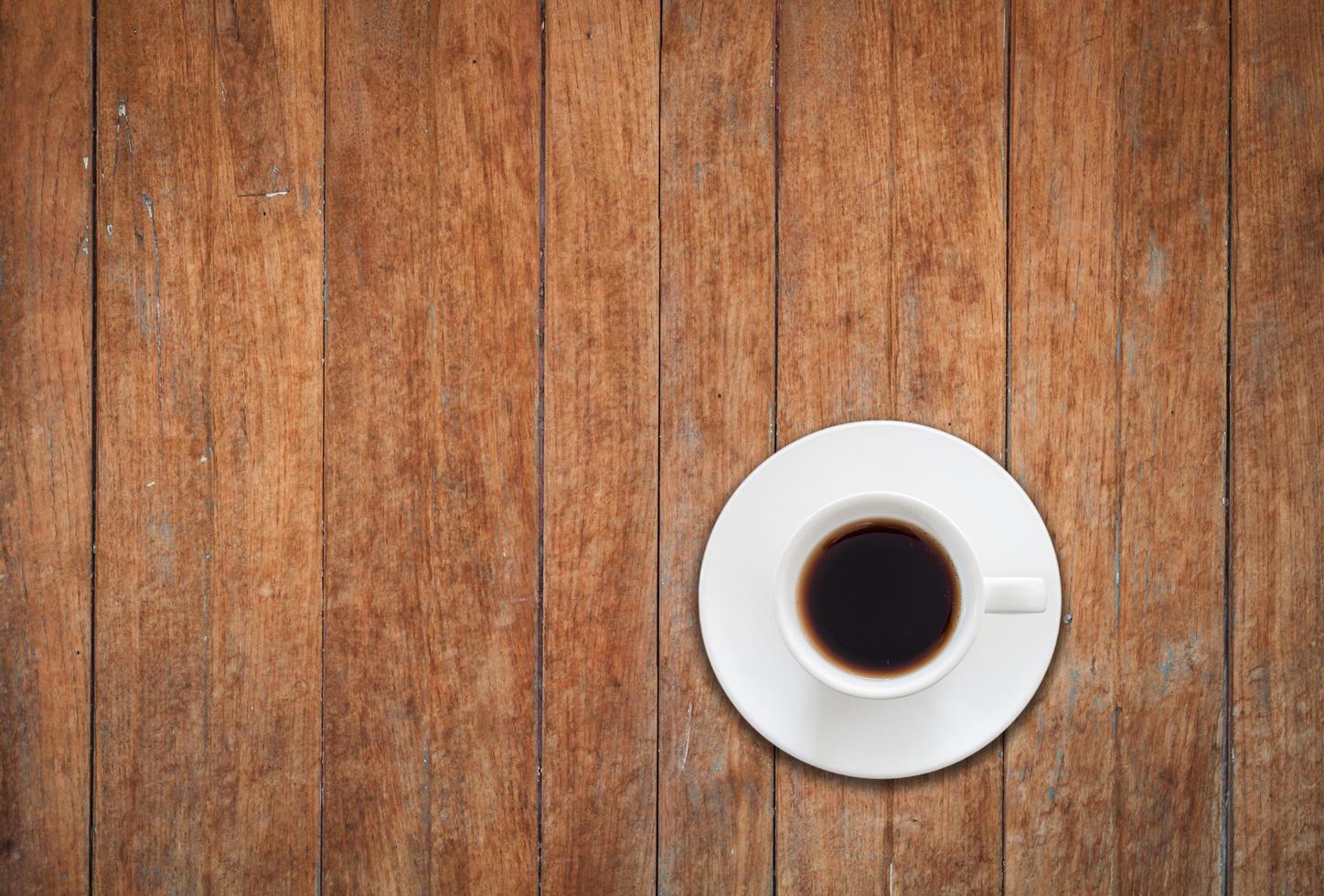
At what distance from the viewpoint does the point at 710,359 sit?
67cm

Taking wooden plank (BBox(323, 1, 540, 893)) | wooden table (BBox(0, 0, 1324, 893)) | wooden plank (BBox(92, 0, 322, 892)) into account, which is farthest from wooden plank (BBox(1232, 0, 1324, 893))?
wooden plank (BBox(92, 0, 322, 892))

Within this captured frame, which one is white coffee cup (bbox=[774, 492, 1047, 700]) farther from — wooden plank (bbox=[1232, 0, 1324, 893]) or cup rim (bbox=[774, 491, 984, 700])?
wooden plank (bbox=[1232, 0, 1324, 893])

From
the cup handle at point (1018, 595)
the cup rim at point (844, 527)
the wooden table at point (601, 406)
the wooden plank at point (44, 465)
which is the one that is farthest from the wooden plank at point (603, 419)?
the wooden plank at point (44, 465)

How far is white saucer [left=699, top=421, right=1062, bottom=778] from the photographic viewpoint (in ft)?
2.09

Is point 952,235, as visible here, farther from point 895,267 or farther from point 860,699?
point 860,699

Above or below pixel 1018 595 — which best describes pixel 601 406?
above

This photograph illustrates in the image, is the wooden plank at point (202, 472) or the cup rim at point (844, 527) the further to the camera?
the wooden plank at point (202, 472)

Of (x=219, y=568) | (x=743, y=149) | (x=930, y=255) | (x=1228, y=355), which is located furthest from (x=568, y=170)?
(x=1228, y=355)

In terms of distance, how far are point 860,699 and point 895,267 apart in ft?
1.00

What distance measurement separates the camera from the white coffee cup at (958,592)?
57 centimetres

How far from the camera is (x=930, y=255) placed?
0.67 metres

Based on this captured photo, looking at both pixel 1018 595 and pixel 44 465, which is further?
pixel 44 465

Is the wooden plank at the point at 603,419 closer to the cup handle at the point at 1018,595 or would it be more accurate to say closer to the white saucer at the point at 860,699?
the white saucer at the point at 860,699

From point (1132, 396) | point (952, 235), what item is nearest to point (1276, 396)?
point (1132, 396)
